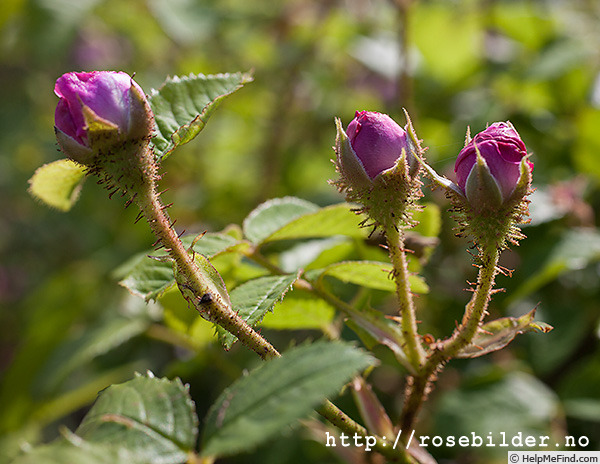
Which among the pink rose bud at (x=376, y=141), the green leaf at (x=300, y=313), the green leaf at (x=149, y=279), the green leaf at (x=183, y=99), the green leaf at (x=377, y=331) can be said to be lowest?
the green leaf at (x=300, y=313)

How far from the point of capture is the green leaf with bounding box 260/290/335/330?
0.94 meters

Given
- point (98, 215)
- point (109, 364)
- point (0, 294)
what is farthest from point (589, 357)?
point (0, 294)

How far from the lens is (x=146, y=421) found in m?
0.58

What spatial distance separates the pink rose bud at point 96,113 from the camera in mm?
608

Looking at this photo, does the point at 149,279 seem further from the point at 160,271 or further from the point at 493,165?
the point at 493,165

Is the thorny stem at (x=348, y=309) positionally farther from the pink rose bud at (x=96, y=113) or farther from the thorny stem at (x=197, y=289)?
the pink rose bud at (x=96, y=113)

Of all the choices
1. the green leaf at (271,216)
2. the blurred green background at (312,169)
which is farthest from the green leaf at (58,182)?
the blurred green background at (312,169)

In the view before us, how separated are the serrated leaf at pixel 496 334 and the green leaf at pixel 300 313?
23 centimetres

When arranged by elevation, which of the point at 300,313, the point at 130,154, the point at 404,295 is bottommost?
the point at 300,313

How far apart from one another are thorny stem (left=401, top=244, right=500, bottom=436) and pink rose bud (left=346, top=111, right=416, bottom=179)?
158 millimetres

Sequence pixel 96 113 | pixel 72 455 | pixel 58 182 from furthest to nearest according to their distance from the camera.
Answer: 1. pixel 58 182
2. pixel 96 113
3. pixel 72 455

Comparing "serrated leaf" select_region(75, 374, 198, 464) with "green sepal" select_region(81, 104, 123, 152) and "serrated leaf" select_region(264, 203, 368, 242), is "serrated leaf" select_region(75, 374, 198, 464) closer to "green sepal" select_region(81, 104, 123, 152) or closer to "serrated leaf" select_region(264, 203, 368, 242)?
"green sepal" select_region(81, 104, 123, 152)

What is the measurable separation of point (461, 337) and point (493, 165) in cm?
24

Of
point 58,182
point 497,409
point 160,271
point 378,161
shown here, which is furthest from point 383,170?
point 497,409
